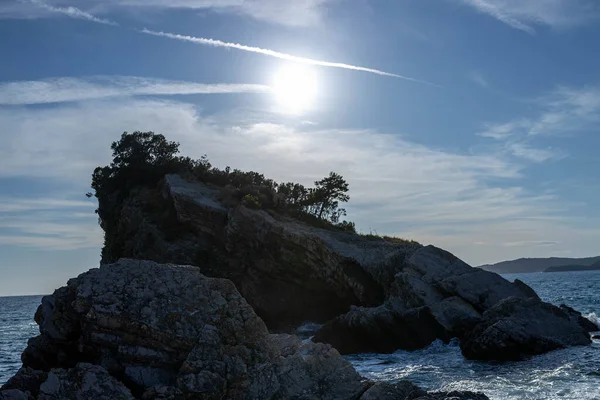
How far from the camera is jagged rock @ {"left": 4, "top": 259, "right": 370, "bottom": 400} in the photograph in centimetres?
1362

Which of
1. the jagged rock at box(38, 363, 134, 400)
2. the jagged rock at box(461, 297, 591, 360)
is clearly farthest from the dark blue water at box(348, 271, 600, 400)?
the jagged rock at box(38, 363, 134, 400)

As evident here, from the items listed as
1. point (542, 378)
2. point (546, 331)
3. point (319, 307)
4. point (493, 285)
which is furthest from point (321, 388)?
point (319, 307)

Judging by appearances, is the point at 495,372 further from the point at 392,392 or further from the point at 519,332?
the point at 392,392

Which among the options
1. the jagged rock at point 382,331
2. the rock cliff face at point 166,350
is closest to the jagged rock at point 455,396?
the rock cliff face at point 166,350

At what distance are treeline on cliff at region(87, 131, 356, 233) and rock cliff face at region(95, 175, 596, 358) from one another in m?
2.38

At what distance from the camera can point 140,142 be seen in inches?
2405

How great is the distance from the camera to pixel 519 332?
28594mm

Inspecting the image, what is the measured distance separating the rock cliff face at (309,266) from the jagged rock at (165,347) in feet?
65.7

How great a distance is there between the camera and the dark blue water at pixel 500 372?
1986cm

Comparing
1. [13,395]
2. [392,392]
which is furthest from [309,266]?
[13,395]

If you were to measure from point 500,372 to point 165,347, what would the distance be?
15.9 metres

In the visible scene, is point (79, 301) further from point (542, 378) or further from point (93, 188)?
point (93, 188)

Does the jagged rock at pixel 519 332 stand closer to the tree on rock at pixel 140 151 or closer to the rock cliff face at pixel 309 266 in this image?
the rock cliff face at pixel 309 266

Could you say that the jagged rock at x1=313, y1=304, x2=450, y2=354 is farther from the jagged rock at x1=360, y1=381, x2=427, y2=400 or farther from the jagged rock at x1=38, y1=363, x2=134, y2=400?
the jagged rock at x1=38, y1=363, x2=134, y2=400
